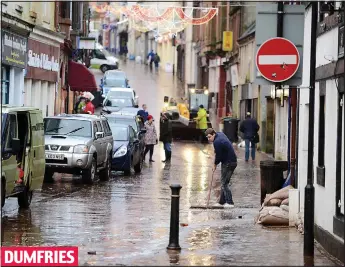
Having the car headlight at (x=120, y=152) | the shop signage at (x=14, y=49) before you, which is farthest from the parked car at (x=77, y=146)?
the shop signage at (x=14, y=49)

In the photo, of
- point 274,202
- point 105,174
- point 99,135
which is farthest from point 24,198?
point 105,174

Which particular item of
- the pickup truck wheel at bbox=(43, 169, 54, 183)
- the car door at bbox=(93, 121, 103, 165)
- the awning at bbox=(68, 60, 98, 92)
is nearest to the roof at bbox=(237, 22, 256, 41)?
the awning at bbox=(68, 60, 98, 92)

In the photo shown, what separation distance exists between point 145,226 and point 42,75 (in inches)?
865

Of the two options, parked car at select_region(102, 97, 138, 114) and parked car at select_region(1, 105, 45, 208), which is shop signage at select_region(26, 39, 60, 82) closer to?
parked car at select_region(102, 97, 138, 114)

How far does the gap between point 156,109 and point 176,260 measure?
49.8 metres

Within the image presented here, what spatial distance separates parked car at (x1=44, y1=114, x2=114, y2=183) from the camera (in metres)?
26.5

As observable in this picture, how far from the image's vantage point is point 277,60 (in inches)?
587

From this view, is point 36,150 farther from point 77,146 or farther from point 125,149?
point 125,149

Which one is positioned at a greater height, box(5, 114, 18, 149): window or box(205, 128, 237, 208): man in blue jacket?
box(5, 114, 18, 149): window

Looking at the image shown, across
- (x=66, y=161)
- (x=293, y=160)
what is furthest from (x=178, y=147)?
(x=293, y=160)

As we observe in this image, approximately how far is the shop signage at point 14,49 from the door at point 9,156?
12171mm

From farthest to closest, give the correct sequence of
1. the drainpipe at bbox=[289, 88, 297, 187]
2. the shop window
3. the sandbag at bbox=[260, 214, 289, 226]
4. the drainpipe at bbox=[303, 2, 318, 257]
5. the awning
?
1. the awning
2. the shop window
3. the drainpipe at bbox=[289, 88, 297, 187]
4. the sandbag at bbox=[260, 214, 289, 226]
5. the drainpipe at bbox=[303, 2, 318, 257]

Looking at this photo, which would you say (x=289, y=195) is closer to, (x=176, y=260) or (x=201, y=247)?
(x=201, y=247)

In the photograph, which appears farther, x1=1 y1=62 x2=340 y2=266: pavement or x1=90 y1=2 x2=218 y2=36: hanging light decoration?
x1=90 y1=2 x2=218 y2=36: hanging light decoration
